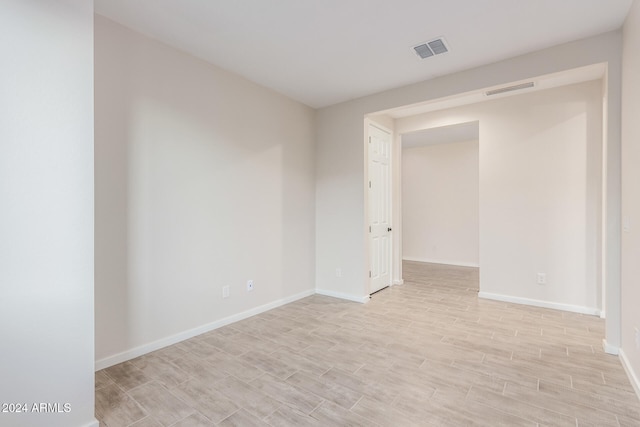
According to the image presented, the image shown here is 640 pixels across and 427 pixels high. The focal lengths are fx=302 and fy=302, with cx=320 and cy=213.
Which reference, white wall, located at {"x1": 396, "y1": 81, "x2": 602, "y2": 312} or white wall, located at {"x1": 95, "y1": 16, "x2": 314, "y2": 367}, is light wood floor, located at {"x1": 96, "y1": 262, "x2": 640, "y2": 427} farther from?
white wall, located at {"x1": 396, "y1": 81, "x2": 602, "y2": 312}

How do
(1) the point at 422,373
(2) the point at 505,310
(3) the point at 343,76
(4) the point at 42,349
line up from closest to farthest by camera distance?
(4) the point at 42,349 → (1) the point at 422,373 → (3) the point at 343,76 → (2) the point at 505,310

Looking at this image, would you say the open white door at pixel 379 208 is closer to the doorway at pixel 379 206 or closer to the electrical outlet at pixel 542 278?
the doorway at pixel 379 206

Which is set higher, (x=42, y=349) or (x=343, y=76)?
(x=343, y=76)

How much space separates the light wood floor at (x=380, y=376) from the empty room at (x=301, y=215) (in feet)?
0.06

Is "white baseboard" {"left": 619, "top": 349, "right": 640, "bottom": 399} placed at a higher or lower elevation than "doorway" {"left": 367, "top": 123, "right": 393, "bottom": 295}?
lower

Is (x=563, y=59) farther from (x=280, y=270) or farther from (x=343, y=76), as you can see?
(x=280, y=270)

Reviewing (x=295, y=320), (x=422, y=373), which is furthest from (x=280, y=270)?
(x=422, y=373)

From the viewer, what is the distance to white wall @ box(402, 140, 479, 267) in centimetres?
666

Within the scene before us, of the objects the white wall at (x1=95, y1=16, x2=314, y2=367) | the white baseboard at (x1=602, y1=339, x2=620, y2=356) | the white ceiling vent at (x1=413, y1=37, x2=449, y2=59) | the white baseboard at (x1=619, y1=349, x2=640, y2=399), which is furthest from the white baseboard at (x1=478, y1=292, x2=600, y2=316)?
the white ceiling vent at (x1=413, y1=37, x2=449, y2=59)

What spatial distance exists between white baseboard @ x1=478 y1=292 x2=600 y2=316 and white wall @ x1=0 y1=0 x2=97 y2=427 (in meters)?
4.30

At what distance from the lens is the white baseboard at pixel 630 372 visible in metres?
1.95

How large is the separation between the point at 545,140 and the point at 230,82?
3829 millimetres

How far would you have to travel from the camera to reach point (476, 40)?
2.61 m

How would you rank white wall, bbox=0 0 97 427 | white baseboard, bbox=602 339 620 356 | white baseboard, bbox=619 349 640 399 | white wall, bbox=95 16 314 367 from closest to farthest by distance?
1. white wall, bbox=0 0 97 427
2. white baseboard, bbox=619 349 640 399
3. white wall, bbox=95 16 314 367
4. white baseboard, bbox=602 339 620 356
